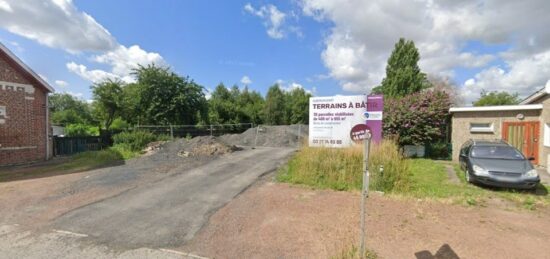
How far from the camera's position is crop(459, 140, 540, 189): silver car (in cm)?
711

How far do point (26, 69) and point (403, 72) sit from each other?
2601cm

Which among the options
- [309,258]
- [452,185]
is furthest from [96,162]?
[452,185]

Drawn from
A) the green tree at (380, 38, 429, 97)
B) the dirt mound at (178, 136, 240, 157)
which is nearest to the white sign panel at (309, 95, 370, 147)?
the dirt mound at (178, 136, 240, 157)

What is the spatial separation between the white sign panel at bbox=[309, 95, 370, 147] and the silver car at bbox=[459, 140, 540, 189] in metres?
3.49

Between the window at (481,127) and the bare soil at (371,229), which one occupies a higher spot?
the window at (481,127)

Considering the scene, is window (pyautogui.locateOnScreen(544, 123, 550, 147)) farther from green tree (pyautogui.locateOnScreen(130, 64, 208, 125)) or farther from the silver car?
green tree (pyautogui.locateOnScreen(130, 64, 208, 125))

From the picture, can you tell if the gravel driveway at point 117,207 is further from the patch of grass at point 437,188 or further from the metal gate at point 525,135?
the metal gate at point 525,135

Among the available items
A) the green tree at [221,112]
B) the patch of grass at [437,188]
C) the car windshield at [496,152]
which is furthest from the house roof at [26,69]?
the car windshield at [496,152]

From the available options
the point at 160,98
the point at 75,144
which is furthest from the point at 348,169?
the point at 160,98

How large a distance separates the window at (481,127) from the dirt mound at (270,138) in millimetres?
9604

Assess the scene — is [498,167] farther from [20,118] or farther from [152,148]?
[20,118]

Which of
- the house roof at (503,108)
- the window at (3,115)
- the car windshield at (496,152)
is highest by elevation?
the house roof at (503,108)

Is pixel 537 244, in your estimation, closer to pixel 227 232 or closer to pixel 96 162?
pixel 227 232

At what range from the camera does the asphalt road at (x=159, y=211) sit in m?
4.43
